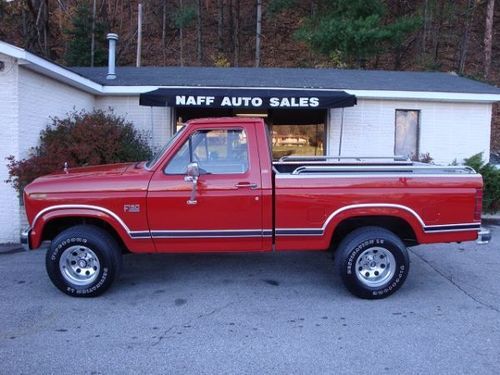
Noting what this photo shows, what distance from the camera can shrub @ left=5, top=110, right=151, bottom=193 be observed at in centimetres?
805

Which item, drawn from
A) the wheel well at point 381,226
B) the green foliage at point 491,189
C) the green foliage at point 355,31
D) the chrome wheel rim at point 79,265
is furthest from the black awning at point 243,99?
the green foliage at point 355,31

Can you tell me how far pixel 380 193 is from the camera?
5.28m

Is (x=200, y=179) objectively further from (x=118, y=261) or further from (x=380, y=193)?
(x=380, y=193)

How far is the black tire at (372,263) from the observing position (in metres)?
5.30

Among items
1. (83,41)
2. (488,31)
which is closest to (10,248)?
(83,41)

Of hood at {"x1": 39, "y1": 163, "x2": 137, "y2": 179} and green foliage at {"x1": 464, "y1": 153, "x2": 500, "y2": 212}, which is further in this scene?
green foliage at {"x1": 464, "y1": 153, "x2": 500, "y2": 212}

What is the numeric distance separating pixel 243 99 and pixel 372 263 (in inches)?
245

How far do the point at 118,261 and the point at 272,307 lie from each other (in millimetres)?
1754

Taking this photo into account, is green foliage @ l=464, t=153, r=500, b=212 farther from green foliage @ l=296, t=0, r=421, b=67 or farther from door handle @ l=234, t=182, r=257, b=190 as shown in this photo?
green foliage @ l=296, t=0, r=421, b=67

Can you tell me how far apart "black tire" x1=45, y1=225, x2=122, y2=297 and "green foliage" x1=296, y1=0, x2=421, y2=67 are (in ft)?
63.4

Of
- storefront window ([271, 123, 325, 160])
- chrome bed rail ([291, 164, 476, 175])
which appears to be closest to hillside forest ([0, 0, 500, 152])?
storefront window ([271, 123, 325, 160])

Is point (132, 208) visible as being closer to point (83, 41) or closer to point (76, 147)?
point (76, 147)

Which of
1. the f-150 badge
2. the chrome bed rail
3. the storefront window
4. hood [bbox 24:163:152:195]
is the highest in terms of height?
the storefront window

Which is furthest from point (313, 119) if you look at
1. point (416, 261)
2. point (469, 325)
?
point (469, 325)
